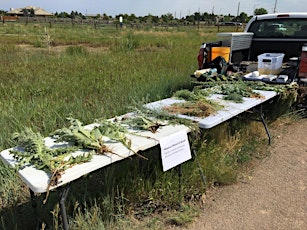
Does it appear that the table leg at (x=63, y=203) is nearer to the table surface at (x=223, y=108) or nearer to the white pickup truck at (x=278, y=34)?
the table surface at (x=223, y=108)

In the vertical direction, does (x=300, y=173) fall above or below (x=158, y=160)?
below

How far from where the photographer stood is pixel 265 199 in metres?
2.93

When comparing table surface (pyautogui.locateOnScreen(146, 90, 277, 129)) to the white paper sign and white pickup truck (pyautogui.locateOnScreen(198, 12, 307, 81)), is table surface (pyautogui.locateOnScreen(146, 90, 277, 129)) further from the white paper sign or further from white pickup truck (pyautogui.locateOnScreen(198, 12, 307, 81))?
white pickup truck (pyautogui.locateOnScreen(198, 12, 307, 81))

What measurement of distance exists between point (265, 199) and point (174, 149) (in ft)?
3.63

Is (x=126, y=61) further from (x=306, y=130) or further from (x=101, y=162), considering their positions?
(x=101, y=162)

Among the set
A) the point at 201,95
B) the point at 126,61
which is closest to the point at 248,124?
the point at 201,95

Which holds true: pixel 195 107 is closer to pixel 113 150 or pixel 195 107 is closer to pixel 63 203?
pixel 113 150

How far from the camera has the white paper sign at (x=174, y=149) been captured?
2377mm

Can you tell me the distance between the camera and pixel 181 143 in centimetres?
253

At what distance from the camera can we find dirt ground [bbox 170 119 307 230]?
2.60m

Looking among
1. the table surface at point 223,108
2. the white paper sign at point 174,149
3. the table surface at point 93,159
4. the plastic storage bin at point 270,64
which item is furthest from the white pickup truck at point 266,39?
the table surface at point 93,159

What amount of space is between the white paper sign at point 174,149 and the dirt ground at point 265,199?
556 mm

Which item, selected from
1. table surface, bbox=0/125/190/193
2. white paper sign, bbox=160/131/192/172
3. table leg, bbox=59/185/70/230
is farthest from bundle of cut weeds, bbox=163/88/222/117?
table leg, bbox=59/185/70/230

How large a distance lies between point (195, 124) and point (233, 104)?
0.85 metres
